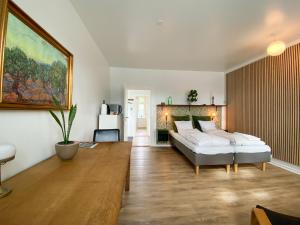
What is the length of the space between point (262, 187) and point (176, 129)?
2.79 meters

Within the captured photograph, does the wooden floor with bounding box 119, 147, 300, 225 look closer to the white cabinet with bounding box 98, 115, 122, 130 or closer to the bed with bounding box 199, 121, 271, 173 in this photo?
the bed with bounding box 199, 121, 271, 173

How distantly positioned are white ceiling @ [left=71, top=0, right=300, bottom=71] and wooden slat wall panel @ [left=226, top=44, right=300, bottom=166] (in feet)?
1.37

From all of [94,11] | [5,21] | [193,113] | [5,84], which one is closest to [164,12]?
[94,11]

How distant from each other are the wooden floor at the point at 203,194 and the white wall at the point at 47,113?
1.15 meters

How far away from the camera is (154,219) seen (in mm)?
1768

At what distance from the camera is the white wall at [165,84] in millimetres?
5391

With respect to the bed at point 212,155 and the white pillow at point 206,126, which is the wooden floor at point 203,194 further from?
the white pillow at point 206,126

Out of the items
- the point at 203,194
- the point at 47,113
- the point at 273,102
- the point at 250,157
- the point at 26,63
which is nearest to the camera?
the point at 26,63

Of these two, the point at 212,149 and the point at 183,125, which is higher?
the point at 183,125

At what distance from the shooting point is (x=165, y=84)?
18.2ft

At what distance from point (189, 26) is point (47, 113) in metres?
2.48

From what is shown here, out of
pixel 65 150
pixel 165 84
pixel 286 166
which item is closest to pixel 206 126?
pixel 165 84

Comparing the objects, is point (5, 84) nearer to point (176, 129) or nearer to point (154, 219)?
point (154, 219)

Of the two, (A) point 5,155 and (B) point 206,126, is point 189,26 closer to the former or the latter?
(A) point 5,155
